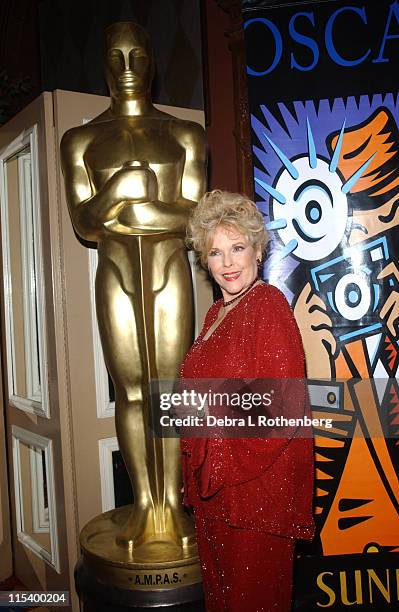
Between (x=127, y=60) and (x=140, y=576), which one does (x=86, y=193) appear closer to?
(x=127, y=60)

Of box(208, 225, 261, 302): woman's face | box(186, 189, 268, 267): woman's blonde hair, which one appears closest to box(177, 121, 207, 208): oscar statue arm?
box(186, 189, 268, 267): woman's blonde hair

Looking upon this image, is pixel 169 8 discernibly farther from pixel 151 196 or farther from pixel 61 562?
pixel 61 562

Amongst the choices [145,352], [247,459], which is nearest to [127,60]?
[145,352]

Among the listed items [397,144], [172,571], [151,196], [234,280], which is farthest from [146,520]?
[397,144]

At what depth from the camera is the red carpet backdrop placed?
8.93 feet

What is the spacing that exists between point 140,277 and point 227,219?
0.49 meters

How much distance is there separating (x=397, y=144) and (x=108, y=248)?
1.53 metres

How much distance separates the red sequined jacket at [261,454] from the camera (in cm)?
151

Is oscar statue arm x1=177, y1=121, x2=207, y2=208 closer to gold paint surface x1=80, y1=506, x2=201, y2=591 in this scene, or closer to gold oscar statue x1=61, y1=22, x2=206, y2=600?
gold oscar statue x1=61, y1=22, x2=206, y2=600

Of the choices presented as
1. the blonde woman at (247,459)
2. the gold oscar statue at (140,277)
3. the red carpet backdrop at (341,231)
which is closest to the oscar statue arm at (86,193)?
the gold oscar statue at (140,277)

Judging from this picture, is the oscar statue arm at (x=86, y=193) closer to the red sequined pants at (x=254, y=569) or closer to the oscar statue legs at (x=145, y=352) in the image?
the oscar statue legs at (x=145, y=352)

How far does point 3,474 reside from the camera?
2.90 meters

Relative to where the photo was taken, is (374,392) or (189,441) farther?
(374,392)

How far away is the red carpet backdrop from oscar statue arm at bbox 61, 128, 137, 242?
102 centimetres
